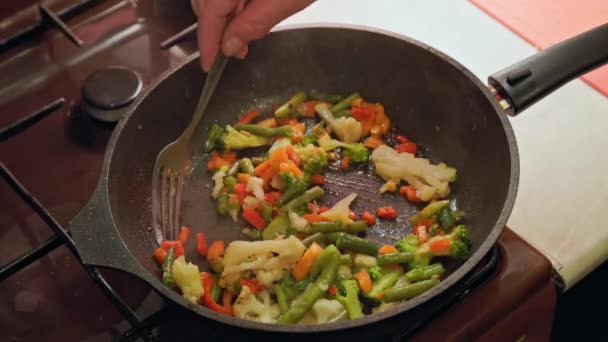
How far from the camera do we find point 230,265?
1.04 meters

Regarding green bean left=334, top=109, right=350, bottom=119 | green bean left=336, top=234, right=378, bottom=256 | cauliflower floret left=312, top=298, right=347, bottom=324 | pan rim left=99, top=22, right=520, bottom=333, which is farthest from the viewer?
green bean left=334, top=109, right=350, bottom=119

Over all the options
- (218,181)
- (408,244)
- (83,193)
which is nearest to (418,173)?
(408,244)

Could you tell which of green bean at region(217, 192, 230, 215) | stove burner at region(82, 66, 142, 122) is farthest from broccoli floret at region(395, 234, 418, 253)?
stove burner at region(82, 66, 142, 122)

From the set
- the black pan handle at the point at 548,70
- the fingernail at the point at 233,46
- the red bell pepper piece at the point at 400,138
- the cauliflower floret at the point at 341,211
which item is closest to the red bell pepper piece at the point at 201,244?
the cauliflower floret at the point at 341,211

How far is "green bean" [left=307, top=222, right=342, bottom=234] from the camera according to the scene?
108 centimetres

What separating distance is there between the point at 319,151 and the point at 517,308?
0.43 m

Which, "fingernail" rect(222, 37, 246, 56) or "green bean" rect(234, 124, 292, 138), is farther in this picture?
"green bean" rect(234, 124, 292, 138)

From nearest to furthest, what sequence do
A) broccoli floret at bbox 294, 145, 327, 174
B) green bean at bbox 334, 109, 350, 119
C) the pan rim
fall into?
the pan rim → broccoli floret at bbox 294, 145, 327, 174 → green bean at bbox 334, 109, 350, 119

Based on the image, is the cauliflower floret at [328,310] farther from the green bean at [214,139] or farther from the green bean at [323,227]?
the green bean at [214,139]

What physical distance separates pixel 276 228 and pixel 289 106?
0.29m

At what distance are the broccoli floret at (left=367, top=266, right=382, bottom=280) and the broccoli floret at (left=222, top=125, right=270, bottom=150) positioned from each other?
0.35 m

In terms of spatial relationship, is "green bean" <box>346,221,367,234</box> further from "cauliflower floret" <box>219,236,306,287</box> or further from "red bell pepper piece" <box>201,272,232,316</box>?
"red bell pepper piece" <box>201,272,232,316</box>

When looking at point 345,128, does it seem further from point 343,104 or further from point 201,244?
point 201,244

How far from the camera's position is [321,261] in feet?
3.38
